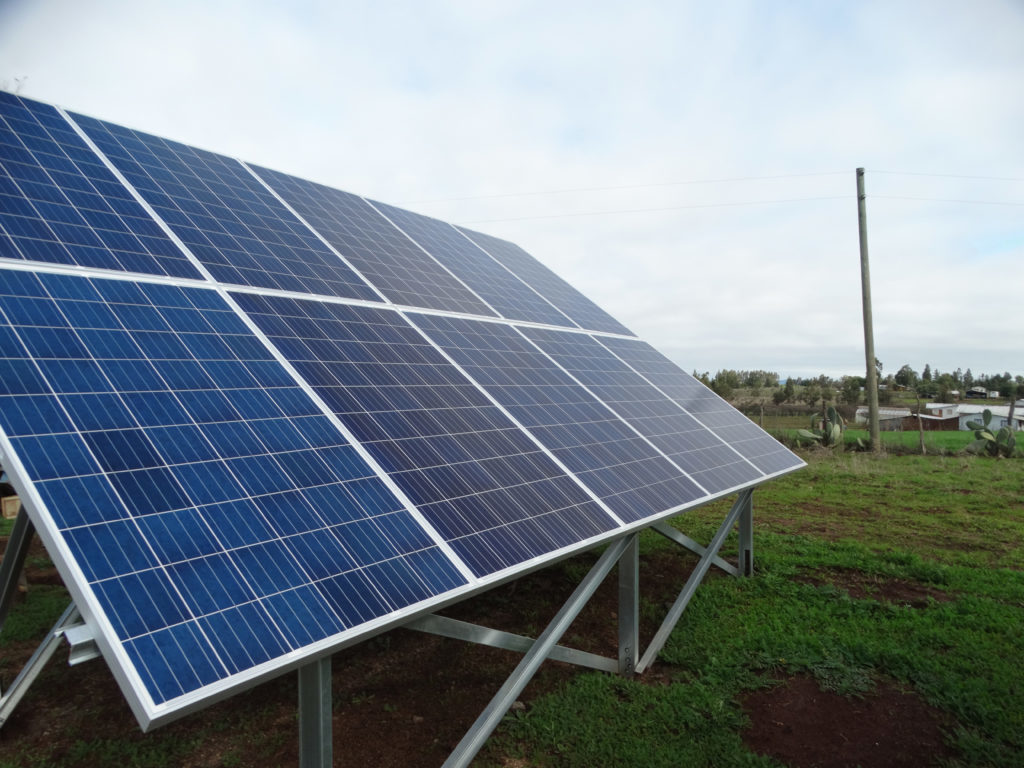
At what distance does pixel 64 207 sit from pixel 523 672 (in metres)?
6.27

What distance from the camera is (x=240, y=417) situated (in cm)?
490

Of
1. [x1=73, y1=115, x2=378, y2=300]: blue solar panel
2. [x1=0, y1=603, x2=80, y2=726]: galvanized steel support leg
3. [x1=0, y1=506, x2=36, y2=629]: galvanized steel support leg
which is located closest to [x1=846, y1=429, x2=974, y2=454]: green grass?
[x1=73, y1=115, x2=378, y2=300]: blue solar panel

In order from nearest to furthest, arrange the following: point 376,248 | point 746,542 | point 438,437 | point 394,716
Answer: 1. point 438,437
2. point 394,716
3. point 376,248
4. point 746,542

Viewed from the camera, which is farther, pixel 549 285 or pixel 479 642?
pixel 549 285

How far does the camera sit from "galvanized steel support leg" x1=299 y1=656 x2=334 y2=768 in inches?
157

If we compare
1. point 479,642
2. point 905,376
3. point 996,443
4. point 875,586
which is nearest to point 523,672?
point 479,642

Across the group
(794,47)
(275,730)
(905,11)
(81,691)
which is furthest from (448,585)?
(81,691)

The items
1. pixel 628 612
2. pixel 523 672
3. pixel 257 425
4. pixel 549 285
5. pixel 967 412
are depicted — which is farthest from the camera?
pixel 967 412

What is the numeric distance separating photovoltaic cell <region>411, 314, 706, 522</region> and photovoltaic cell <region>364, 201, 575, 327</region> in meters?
1.87

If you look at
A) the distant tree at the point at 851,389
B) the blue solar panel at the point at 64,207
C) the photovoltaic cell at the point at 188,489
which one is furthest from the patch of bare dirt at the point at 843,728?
the distant tree at the point at 851,389

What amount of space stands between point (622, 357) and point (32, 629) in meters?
10.5

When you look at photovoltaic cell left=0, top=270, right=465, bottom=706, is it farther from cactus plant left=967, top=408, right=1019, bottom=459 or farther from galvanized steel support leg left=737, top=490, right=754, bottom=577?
cactus plant left=967, top=408, right=1019, bottom=459

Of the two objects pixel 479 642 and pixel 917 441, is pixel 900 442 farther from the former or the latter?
pixel 479 642

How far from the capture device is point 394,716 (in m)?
7.27
